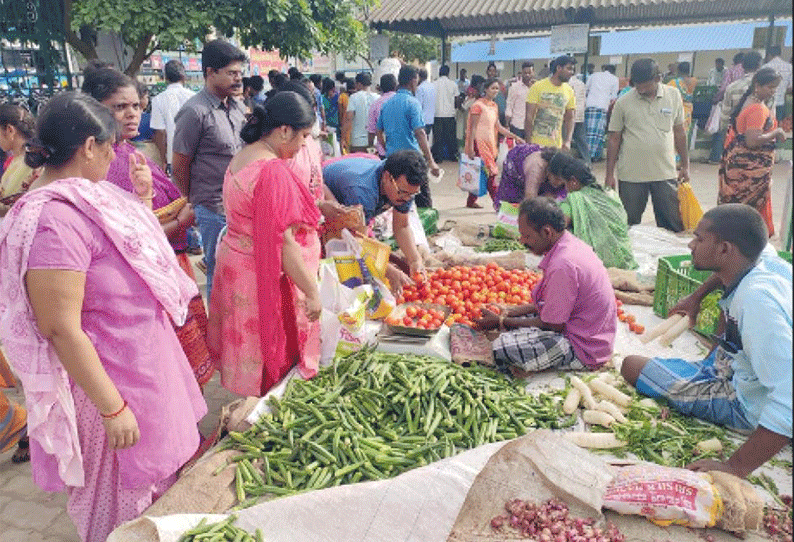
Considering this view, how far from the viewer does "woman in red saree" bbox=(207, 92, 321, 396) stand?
3119mm

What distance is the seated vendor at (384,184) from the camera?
3.99m

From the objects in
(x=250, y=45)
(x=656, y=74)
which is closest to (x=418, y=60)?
(x=250, y=45)

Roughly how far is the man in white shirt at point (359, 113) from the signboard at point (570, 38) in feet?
10.9

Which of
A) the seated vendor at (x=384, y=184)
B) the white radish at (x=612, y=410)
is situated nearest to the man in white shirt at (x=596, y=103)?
the seated vendor at (x=384, y=184)

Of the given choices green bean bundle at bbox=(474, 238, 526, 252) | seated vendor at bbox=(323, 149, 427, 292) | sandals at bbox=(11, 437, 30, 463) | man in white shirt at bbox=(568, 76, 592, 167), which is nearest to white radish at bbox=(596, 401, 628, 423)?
seated vendor at bbox=(323, 149, 427, 292)

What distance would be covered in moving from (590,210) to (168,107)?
4.52 meters

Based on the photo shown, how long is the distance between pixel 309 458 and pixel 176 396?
0.75 meters

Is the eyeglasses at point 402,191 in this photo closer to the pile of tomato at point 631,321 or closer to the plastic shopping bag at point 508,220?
Result: the pile of tomato at point 631,321

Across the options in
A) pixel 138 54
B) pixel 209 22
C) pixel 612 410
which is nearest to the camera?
pixel 612 410

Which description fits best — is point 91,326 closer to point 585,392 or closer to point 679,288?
point 585,392

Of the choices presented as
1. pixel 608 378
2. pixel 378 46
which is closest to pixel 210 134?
pixel 608 378

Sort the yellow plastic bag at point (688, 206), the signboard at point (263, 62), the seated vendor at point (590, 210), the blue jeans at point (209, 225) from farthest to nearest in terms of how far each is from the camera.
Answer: the signboard at point (263, 62) < the yellow plastic bag at point (688, 206) < the seated vendor at point (590, 210) < the blue jeans at point (209, 225)

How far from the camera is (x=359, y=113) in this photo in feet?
34.0

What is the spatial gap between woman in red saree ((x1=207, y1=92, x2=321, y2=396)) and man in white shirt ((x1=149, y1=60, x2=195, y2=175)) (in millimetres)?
3679
